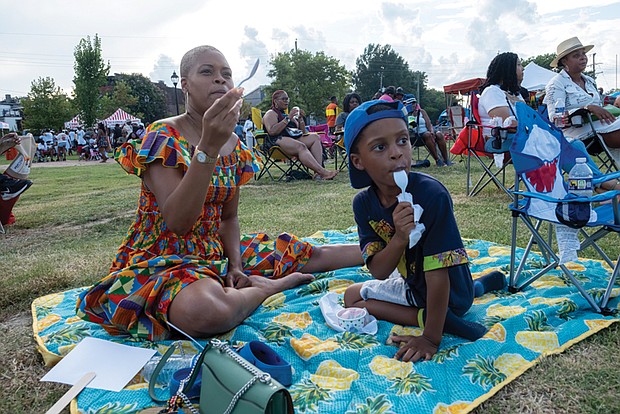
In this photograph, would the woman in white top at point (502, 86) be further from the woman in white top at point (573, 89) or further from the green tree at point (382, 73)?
the green tree at point (382, 73)

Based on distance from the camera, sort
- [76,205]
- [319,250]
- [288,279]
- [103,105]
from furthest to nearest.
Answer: [103,105]
[76,205]
[319,250]
[288,279]

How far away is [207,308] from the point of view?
2.22 meters

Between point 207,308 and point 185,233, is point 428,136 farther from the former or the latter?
point 207,308

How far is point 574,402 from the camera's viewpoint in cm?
170

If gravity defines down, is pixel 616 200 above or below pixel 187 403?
above

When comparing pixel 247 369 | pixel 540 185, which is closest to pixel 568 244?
pixel 540 185

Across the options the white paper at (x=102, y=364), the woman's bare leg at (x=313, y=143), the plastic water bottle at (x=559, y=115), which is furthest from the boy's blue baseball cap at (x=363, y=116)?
the woman's bare leg at (x=313, y=143)

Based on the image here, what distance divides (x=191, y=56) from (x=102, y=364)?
1.52 meters

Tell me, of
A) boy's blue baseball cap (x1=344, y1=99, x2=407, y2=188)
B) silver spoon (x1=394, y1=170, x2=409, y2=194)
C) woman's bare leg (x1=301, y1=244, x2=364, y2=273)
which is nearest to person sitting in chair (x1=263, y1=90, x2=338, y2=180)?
woman's bare leg (x1=301, y1=244, x2=364, y2=273)

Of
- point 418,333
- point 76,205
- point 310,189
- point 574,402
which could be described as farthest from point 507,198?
point 76,205

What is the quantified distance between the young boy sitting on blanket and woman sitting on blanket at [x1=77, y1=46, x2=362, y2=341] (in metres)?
0.61

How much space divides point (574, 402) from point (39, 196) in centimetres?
1012

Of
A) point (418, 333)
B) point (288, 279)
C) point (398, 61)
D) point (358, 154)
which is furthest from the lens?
point (398, 61)

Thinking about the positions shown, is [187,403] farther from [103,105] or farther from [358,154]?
[103,105]
